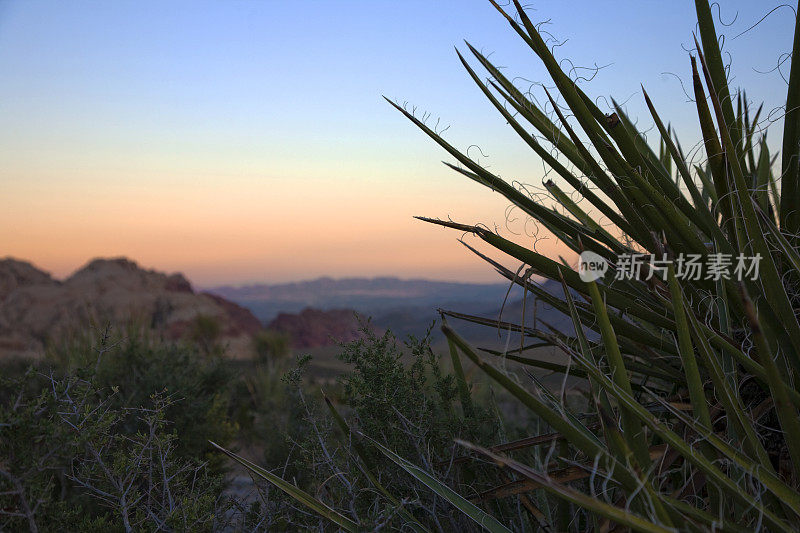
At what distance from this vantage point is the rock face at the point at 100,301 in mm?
21016

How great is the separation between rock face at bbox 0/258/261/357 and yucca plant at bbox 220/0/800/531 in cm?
1853

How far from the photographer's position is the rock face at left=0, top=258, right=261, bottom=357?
21016 mm

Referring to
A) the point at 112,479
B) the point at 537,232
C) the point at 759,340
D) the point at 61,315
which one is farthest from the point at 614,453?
the point at 61,315

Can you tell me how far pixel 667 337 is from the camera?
1.81 meters

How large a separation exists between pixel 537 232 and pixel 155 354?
13.4 ft

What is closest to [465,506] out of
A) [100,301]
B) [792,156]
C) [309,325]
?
[792,156]

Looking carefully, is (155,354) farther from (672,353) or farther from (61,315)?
(61,315)

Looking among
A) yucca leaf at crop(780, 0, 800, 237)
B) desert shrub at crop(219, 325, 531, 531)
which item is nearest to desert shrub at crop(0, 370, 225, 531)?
desert shrub at crop(219, 325, 531, 531)

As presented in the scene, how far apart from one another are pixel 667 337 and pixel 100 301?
2476 cm

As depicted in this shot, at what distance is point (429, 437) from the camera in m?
2.12

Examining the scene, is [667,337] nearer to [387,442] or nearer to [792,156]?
[792,156]

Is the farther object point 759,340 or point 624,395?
point 624,395

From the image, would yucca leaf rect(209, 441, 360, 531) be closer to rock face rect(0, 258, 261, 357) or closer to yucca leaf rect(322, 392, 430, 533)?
yucca leaf rect(322, 392, 430, 533)

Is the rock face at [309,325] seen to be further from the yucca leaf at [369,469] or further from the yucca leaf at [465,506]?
the yucca leaf at [465,506]
